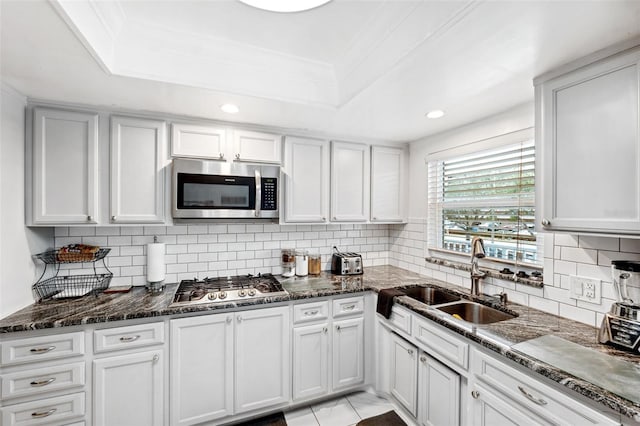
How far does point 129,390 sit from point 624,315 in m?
2.68

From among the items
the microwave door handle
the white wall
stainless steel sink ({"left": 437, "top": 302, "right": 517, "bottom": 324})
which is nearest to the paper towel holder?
the white wall

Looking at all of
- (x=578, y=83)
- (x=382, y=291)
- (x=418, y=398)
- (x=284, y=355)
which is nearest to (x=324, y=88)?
(x=578, y=83)

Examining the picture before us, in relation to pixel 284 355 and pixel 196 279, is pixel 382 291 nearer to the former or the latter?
pixel 284 355

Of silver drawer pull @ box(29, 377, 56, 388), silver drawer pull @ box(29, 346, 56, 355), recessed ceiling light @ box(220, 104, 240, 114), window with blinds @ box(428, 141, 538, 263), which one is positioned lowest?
silver drawer pull @ box(29, 377, 56, 388)

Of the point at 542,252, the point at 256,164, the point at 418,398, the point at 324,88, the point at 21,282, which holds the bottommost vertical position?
the point at 418,398

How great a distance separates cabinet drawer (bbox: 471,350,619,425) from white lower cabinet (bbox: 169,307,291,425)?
130 cm

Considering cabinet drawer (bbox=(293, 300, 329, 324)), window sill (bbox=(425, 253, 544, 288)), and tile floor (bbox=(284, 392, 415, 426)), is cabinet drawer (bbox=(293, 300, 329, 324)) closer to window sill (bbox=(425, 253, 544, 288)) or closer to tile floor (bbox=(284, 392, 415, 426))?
tile floor (bbox=(284, 392, 415, 426))

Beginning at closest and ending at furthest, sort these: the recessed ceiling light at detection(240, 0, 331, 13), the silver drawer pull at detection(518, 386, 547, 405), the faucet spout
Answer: the silver drawer pull at detection(518, 386, 547, 405) → the recessed ceiling light at detection(240, 0, 331, 13) → the faucet spout

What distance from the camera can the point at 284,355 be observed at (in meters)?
2.18

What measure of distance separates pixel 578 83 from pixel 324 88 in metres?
1.38

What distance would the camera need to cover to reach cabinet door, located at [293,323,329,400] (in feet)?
7.30

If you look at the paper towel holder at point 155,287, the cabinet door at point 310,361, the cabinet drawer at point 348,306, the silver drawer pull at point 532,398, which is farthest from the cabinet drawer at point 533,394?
the paper towel holder at point 155,287

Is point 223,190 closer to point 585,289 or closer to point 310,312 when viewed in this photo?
point 310,312

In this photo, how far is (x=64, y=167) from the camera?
1.97m
